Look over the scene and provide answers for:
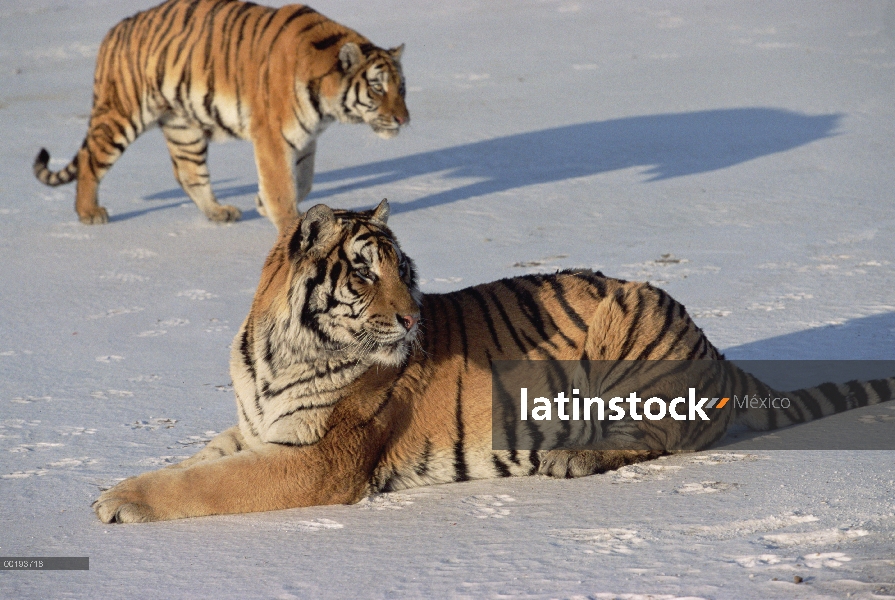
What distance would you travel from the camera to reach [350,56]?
23.4 ft

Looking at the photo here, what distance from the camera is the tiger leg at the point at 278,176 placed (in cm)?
714

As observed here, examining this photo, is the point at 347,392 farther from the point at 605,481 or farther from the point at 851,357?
the point at 851,357

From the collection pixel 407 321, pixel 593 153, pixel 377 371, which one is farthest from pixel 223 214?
pixel 407 321

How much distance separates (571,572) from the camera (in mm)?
2820

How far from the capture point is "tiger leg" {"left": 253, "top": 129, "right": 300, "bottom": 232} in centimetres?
714

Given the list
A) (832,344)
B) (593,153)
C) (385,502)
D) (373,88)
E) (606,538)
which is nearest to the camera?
(606,538)

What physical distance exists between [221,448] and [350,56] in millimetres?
3998

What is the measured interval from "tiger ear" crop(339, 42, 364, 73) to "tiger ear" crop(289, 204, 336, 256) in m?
3.84

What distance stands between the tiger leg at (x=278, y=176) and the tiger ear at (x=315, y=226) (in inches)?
146

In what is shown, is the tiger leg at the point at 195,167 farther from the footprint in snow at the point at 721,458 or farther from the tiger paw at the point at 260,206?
the footprint in snow at the point at 721,458

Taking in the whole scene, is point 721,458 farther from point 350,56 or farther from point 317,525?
point 350,56

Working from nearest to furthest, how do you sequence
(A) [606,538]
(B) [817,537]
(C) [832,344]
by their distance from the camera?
(B) [817,537], (A) [606,538], (C) [832,344]

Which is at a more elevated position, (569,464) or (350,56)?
(350,56)

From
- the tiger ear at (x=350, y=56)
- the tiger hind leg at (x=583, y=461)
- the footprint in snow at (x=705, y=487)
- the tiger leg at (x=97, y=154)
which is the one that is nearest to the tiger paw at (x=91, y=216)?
the tiger leg at (x=97, y=154)
